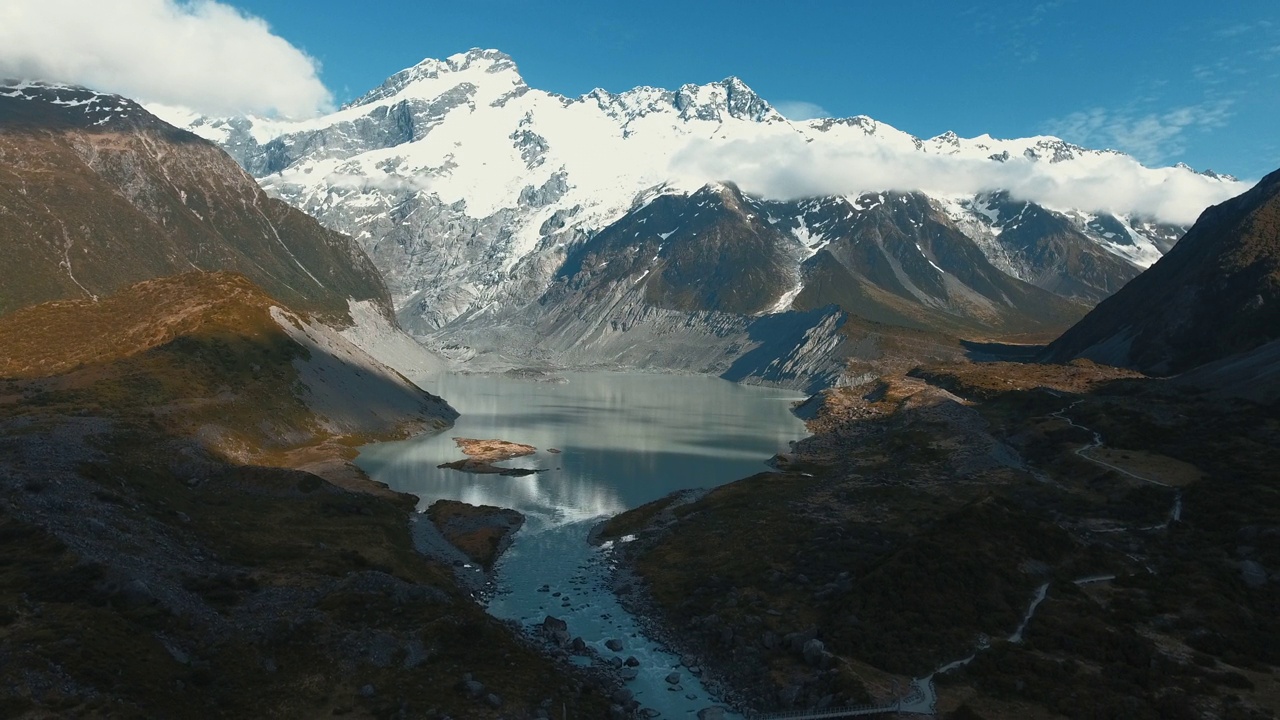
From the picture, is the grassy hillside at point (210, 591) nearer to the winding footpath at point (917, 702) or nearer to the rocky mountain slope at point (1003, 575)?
the winding footpath at point (917, 702)

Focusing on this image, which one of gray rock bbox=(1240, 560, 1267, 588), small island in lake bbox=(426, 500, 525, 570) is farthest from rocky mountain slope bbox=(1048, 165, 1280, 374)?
small island in lake bbox=(426, 500, 525, 570)

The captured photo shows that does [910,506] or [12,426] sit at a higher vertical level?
[12,426]

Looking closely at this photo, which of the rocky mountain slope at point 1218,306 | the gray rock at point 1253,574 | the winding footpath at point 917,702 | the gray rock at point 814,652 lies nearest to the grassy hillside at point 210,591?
the winding footpath at point 917,702

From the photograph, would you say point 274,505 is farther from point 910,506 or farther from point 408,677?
point 910,506

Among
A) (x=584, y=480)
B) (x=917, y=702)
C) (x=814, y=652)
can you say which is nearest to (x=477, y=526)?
(x=584, y=480)

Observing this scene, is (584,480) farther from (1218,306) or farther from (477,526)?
(1218,306)

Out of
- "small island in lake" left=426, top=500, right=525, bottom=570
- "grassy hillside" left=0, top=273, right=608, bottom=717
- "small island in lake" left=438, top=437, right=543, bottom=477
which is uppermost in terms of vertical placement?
"grassy hillside" left=0, top=273, right=608, bottom=717

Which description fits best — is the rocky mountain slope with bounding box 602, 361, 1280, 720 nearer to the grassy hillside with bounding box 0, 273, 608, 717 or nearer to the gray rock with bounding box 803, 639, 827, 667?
the gray rock with bounding box 803, 639, 827, 667

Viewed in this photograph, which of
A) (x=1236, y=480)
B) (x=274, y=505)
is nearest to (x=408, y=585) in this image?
(x=274, y=505)

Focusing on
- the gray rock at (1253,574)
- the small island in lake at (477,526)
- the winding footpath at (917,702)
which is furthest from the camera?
the small island in lake at (477,526)
